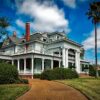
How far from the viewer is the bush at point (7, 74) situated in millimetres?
22062

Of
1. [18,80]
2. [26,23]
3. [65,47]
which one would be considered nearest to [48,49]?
[65,47]

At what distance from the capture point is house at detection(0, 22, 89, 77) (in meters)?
44.2

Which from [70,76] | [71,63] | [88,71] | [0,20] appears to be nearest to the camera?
[70,76]

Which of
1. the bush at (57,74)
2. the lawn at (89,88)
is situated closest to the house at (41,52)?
the bush at (57,74)

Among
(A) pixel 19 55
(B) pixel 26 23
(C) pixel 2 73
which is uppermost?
(B) pixel 26 23

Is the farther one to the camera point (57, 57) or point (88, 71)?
point (88, 71)

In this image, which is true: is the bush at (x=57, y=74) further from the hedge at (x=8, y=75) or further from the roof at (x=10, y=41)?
the roof at (x=10, y=41)

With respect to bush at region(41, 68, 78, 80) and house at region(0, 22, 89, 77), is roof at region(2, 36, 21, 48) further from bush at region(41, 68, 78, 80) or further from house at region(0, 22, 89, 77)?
bush at region(41, 68, 78, 80)

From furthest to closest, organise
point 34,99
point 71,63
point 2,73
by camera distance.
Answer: point 71,63, point 2,73, point 34,99

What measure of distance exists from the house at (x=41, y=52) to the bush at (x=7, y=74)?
18.5 metres

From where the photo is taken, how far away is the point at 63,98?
14430 millimetres

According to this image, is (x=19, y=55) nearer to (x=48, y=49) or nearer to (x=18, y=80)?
(x=48, y=49)

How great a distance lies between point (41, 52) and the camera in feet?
155

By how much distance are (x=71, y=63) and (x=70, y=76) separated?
758 inches
